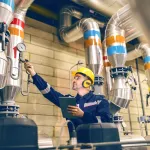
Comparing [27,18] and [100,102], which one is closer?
[100,102]

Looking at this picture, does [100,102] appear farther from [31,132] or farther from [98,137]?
[31,132]

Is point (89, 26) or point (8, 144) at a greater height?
point (89, 26)

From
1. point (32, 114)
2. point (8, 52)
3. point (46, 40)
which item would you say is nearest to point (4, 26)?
point (8, 52)

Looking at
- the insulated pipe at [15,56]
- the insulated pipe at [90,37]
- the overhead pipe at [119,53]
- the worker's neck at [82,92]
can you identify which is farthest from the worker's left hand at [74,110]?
the insulated pipe at [90,37]

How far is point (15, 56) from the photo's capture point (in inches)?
56.4

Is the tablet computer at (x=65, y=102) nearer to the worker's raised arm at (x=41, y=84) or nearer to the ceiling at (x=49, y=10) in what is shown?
the worker's raised arm at (x=41, y=84)

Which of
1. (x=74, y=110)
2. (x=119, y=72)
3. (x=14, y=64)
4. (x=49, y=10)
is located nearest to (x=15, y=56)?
(x=14, y=64)

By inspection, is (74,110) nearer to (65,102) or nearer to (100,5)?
(65,102)

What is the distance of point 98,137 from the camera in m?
0.99

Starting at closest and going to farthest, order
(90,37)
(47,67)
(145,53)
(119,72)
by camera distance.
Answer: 1. (119,72)
2. (90,37)
3. (47,67)
4. (145,53)

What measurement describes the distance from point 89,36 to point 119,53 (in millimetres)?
350

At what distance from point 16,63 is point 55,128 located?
3.26 feet

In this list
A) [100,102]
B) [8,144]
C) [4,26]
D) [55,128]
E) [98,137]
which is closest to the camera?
[8,144]

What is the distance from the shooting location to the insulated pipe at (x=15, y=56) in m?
1.34
